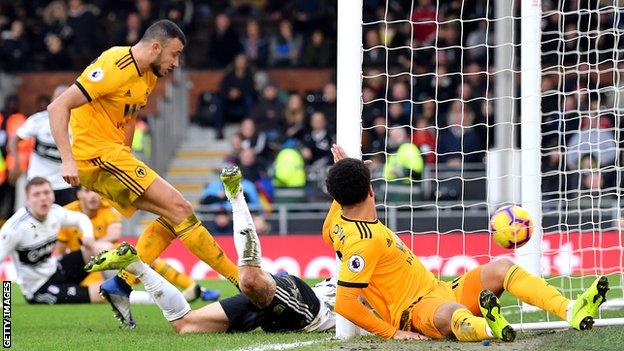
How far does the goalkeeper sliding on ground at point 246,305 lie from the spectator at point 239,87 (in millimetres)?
11037

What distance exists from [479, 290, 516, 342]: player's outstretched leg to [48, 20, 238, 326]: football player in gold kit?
2.30 meters

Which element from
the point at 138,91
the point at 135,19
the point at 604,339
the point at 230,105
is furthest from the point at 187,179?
the point at 604,339

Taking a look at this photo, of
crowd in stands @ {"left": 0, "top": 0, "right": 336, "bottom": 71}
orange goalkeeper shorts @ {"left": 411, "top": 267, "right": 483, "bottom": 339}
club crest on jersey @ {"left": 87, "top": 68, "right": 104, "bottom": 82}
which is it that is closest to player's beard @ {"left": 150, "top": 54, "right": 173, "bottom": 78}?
club crest on jersey @ {"left": 87, "top": 68, "right": 104, "bottom": 82}

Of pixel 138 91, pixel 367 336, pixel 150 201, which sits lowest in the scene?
pixel 367 336

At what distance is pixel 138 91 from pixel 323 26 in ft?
38.5

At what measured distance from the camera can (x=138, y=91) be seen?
320 inches

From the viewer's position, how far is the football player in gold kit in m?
7.98

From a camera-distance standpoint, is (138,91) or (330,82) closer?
Result: (138,91)

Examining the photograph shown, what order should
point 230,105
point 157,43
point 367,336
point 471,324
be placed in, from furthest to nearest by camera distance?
1. point 230,105
2. point 157,43
3. point 367,336
4. point 471,324

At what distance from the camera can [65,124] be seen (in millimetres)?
7688

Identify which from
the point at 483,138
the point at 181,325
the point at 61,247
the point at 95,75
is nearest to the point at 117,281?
the point at 181,325

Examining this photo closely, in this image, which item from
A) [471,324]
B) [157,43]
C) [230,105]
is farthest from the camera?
[230,105]

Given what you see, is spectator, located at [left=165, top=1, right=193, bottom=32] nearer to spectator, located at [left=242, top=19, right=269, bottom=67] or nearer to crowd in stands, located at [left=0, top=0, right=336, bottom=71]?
crowd in stands, located at [left=0, top=0, right=336, bottom=71]

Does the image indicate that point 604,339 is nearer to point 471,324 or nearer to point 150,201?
point 471,324
